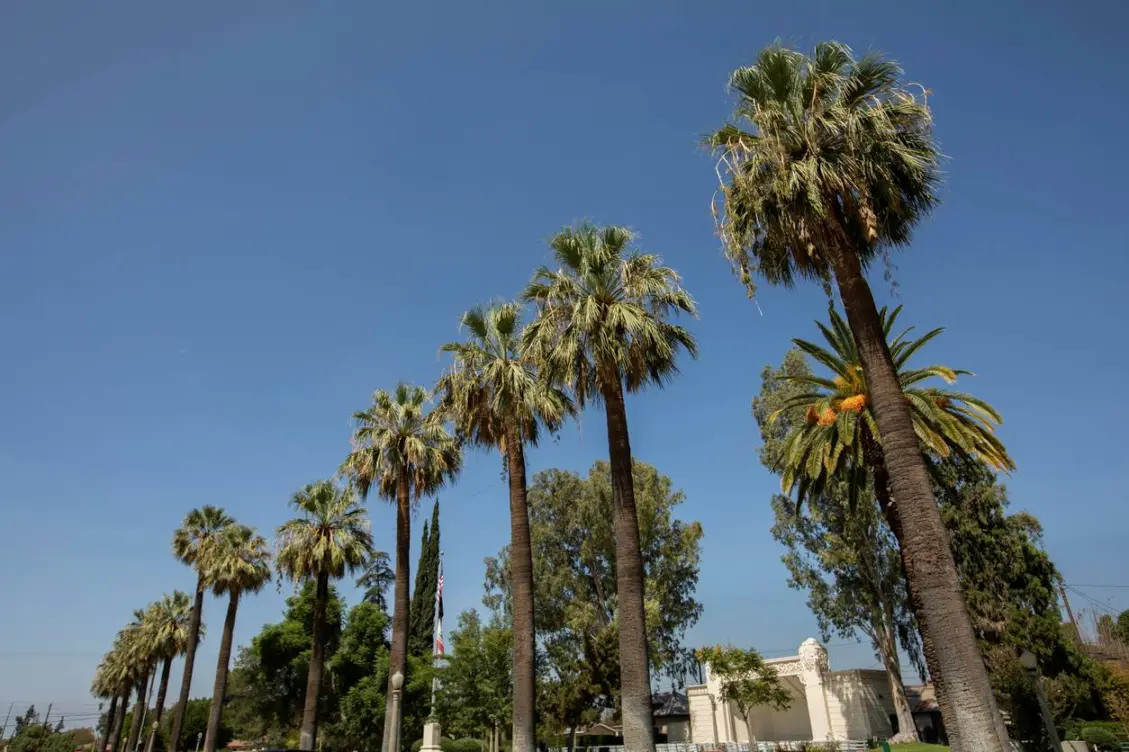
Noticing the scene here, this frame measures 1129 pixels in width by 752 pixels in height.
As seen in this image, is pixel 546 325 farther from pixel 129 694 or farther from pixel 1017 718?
pixel 129 694

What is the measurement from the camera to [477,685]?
3216 centimetres

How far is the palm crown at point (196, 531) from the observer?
1742 inches

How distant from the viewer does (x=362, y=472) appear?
27.1 m

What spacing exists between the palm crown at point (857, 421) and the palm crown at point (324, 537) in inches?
793

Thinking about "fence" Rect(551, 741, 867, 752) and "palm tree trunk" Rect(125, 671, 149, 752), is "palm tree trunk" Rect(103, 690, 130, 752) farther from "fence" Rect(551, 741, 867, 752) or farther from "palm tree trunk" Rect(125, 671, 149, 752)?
"fence" Rect(551, 741, 867, 752)

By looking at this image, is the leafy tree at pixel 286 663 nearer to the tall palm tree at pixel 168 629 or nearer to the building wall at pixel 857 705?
the tall palm tree at pixel 168 629

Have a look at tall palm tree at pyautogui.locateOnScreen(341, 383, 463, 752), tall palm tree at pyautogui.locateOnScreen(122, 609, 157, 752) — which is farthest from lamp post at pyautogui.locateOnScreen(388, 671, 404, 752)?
tall palm tree at pyautogui.locateOnScreen(122, 609, 157, 752)

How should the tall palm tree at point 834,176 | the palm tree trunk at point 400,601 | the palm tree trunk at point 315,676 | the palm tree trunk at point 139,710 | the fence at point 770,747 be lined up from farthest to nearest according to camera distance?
the palm tree trunk at point 139,710
the fence at point 770,747
the palm tree trunk at point 315,676
the palm tree trunk at point 400,601
the tall palm tree at point 834,176

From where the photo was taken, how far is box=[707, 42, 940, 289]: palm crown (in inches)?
502

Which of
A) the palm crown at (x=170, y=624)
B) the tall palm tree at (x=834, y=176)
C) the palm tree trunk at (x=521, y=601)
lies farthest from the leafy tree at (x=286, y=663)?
the tall palm tree at (x=834, y=176)

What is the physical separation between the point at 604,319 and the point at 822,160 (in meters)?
5.97

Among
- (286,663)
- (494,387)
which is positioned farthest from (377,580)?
(494,387)

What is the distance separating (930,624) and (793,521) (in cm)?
3092

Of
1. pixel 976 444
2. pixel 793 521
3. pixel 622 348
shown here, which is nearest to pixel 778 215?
pixel 622 348
